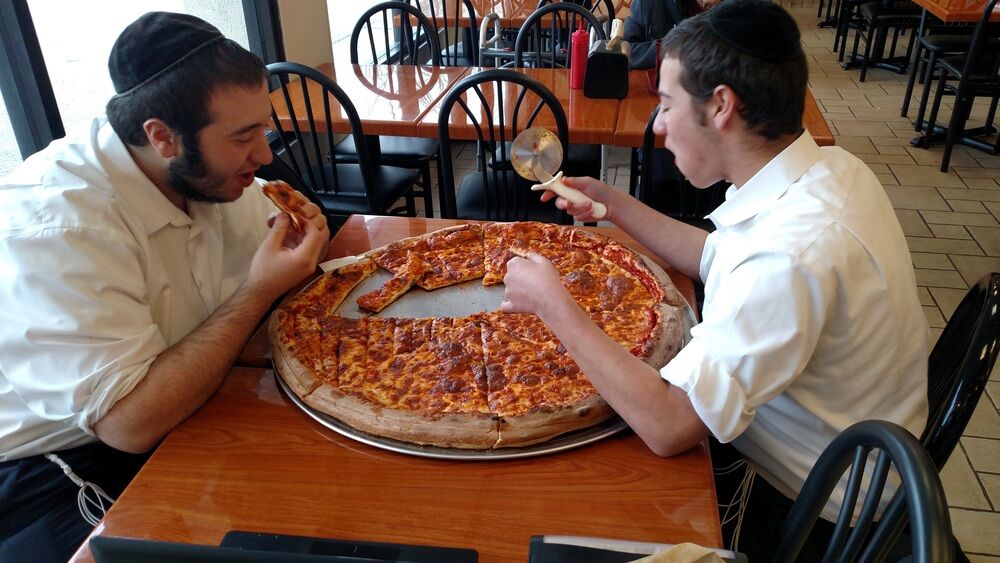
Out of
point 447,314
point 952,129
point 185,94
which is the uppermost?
point 185,94

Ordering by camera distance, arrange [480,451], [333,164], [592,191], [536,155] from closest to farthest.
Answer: [480,451] → [592,191] → [536,155] → [333,164]

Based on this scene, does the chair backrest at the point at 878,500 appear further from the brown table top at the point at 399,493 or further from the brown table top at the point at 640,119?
the brown table top at the point at 640,119

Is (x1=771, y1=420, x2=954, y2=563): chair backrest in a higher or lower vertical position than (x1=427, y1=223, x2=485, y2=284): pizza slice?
higher

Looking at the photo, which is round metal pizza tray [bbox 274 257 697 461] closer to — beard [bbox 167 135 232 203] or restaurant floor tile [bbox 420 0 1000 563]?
beard [bbox 167 135 232 203]

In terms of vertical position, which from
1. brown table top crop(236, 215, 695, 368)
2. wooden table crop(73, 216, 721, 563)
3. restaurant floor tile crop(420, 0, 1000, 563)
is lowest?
restaurant floor tile crop(420, 0, 1000, 563)

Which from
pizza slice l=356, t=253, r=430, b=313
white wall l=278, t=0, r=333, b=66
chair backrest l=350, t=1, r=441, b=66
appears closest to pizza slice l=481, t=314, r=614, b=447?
pizza slice l=356, t=253, r=430, b=313

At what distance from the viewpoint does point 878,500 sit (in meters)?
0.98

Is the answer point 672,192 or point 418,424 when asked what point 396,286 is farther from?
point 672,192

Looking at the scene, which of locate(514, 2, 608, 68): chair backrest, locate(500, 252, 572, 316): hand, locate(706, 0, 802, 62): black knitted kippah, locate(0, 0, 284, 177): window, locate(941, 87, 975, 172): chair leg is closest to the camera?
locate(706, 0, 802, 62): black knitted kippah

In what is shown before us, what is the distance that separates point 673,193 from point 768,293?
191 centimetres

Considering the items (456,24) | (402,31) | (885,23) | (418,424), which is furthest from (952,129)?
(418,424)

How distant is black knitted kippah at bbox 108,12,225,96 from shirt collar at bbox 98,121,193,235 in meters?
0.13

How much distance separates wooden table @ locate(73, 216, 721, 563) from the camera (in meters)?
1.14

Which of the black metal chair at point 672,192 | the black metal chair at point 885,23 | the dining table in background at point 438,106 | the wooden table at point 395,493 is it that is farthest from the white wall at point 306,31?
the black metal chair at point 885,23
